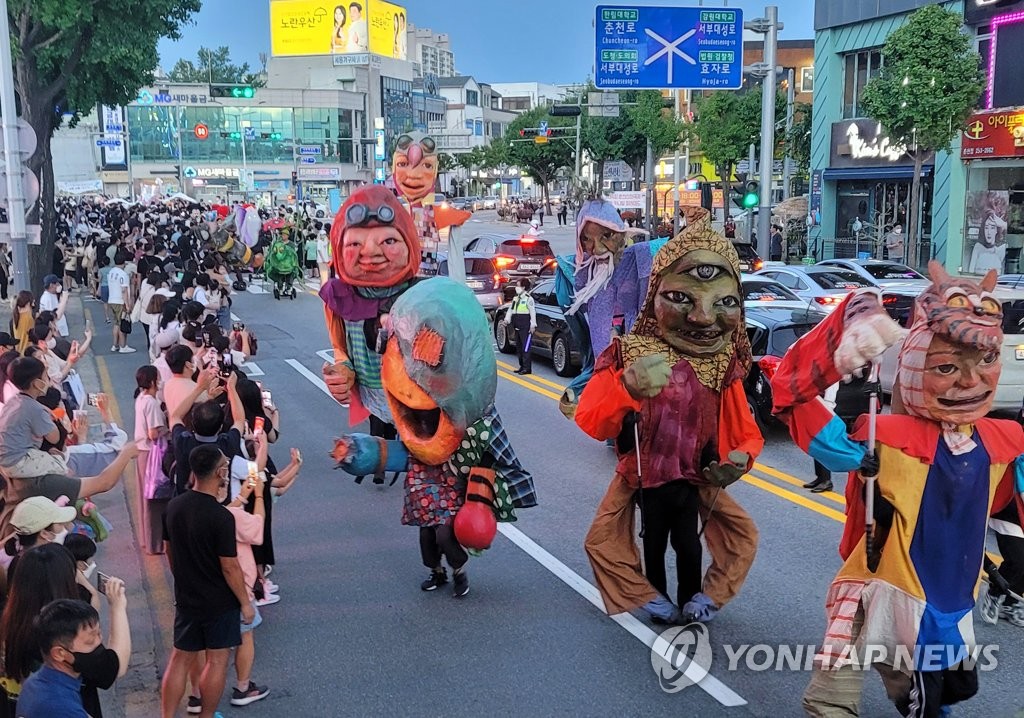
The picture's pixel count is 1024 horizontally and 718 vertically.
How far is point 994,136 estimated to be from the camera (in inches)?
1000

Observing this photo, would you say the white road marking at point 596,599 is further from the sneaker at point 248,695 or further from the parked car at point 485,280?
the parked car at point 485,280

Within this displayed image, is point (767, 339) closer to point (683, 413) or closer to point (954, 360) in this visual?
point (683, 413)

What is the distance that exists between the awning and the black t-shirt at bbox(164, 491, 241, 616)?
2751cm

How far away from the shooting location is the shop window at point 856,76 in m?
30.8

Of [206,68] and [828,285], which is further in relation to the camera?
[206,68]

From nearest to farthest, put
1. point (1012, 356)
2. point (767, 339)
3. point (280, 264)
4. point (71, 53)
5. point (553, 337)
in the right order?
point (1012, 356) < point (767, 339) < point (553, 337) < point (71, 53) < point (280, 264)

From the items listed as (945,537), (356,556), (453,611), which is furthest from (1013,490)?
(356,556)

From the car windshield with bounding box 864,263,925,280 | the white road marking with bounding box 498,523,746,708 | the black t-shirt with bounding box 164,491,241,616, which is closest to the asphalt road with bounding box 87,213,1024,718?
Answer: the white road marking with bounding box 498,523,746,708

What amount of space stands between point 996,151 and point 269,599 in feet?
78.9

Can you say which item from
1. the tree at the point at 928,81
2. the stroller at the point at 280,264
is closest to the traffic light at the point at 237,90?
the stroller at the point at 280,264

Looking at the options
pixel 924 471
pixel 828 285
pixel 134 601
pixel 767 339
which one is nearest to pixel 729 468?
pixel 924 471

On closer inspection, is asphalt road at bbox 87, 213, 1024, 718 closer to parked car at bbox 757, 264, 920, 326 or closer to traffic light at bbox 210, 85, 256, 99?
parked car at bbox 757, 264, 920, 326

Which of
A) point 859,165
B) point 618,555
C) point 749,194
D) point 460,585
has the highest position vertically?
point 859,165

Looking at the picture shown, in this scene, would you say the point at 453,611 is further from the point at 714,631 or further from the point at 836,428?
the point at 836,428
